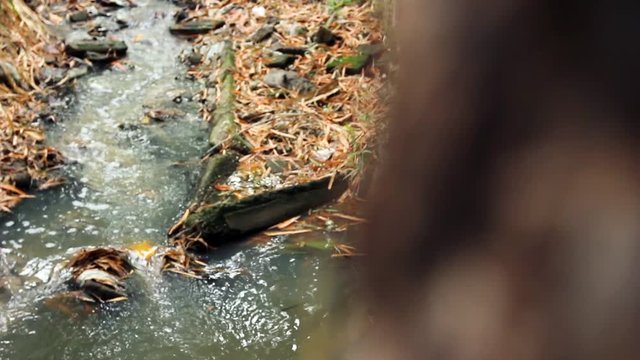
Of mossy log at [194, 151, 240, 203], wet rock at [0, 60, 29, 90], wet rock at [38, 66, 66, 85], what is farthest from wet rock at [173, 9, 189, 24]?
mossy log at [194, 151, 240, 203]

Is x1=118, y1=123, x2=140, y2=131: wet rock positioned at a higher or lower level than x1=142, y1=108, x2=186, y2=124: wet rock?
lower

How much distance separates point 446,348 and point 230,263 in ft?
10.7

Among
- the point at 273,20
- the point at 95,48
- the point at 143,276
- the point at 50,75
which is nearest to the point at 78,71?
the point at 50,75

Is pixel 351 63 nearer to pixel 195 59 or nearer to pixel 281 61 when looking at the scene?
pixel 281 61

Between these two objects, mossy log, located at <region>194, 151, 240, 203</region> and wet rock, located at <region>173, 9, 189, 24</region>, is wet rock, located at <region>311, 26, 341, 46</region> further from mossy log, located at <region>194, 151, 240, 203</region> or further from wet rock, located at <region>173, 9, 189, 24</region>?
mossy log, located at <region>194, 151, 240, 203</region>

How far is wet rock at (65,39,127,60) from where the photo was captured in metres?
5.96

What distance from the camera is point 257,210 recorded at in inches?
155

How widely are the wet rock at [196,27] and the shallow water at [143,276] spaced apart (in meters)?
1.67

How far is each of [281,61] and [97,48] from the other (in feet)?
5.22

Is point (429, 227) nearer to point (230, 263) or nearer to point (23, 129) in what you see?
point (230, 263)

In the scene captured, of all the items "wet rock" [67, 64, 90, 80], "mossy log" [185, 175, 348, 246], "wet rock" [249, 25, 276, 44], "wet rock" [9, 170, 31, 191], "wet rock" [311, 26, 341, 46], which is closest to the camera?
"mossy log" [185, 175, 348, 246]

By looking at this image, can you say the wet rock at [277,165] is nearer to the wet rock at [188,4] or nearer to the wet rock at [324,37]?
the wet rock at [324,37]

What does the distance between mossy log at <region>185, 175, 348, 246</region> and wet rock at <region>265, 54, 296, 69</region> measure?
1.71m

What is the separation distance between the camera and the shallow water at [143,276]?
3.21m
